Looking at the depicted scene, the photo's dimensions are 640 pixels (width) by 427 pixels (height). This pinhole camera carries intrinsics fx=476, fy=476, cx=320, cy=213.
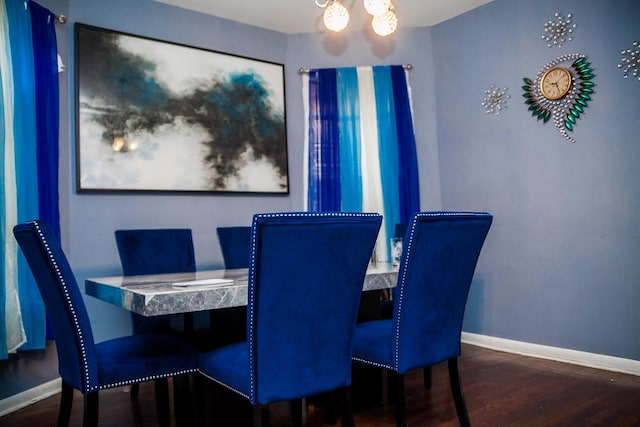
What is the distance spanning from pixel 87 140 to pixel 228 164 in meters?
1.01

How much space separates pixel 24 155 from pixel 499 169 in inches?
125

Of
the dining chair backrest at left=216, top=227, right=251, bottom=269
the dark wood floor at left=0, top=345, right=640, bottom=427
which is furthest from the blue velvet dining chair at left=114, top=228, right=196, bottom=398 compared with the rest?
the dark wood floor at left=0, top=345, right=640, bottom=427

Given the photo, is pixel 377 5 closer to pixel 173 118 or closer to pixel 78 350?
pixel 173 118

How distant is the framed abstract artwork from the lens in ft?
10.5

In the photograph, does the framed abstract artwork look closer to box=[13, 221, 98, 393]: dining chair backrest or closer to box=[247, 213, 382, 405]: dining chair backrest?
box=[13, 221, 98, 393]: dining chair backrest

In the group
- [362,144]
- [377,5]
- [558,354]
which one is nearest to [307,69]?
[362,144]

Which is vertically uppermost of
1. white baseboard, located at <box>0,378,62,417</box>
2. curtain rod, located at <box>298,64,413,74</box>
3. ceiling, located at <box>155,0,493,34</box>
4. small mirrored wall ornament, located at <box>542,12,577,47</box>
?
ceiling, located at <box>155,0,493,34</box>

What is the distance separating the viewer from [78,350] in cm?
159

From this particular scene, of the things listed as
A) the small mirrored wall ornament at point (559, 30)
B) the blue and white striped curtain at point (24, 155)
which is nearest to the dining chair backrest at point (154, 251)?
the blue and white striped curtain at point (24, 155)

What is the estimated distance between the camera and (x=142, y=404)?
8.36ft

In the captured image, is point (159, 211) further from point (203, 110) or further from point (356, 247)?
point (356, 247)

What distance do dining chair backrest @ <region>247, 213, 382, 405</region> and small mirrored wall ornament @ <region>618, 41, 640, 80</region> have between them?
2.34m

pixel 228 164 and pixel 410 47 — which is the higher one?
pixel 410 47

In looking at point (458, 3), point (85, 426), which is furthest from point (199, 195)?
point (458, 3)
